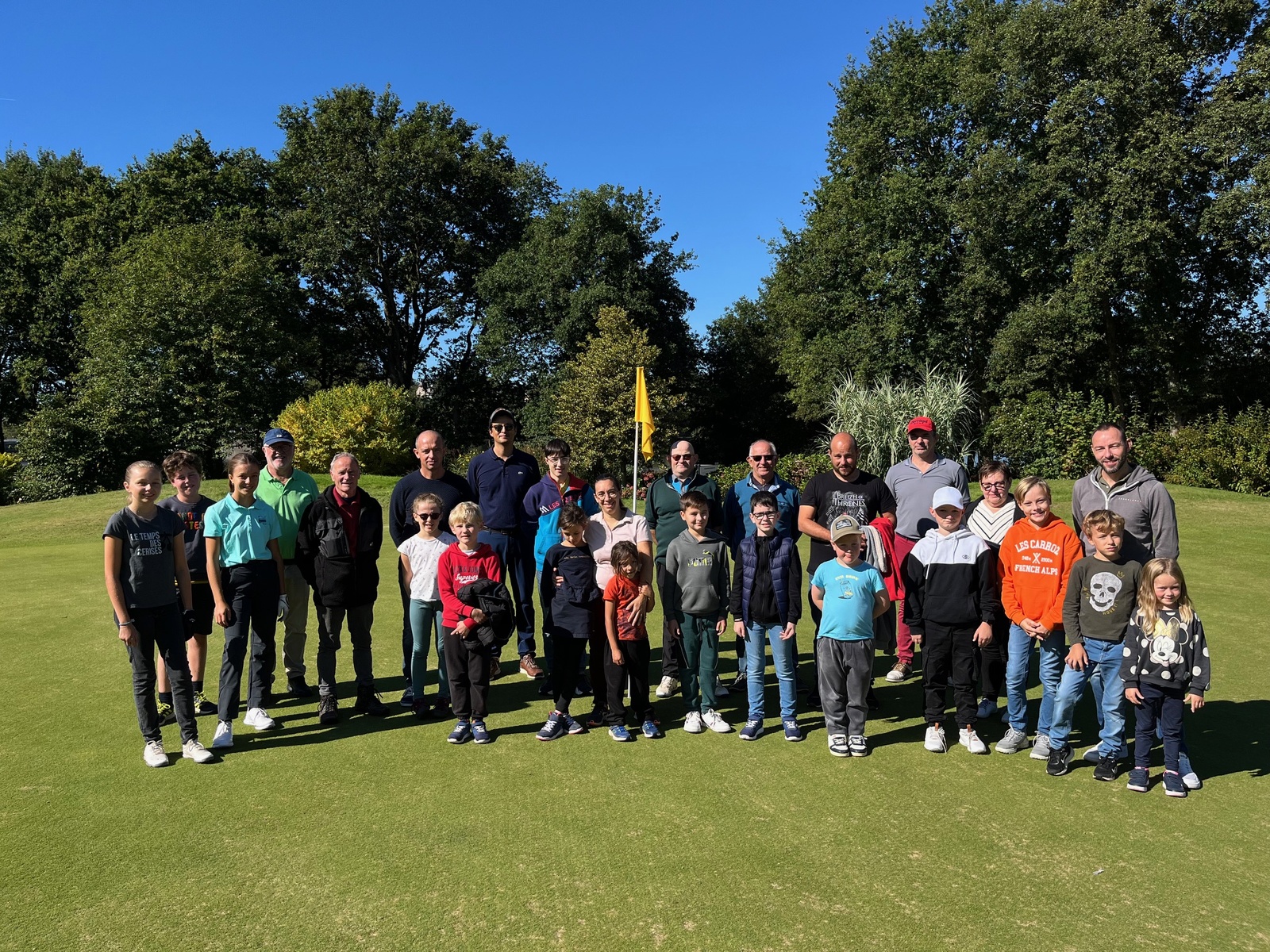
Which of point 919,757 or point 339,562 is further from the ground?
point 339,562

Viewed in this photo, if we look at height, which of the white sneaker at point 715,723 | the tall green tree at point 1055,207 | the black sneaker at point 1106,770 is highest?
the tall green tree at point 1055,207

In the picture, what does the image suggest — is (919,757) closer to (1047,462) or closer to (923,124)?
(1047,462)

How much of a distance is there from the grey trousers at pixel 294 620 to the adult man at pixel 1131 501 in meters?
5.31

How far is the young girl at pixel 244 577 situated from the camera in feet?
17.4

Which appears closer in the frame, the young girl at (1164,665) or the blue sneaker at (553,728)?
the young girl at (1164,665)

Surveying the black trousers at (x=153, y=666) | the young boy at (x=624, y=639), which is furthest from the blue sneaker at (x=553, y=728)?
the black trousers at (x=153, y=666)

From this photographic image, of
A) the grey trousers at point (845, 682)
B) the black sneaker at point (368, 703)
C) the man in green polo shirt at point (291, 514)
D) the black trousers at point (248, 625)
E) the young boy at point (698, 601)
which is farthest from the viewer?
the man in green polo shirt at point (291, 514)

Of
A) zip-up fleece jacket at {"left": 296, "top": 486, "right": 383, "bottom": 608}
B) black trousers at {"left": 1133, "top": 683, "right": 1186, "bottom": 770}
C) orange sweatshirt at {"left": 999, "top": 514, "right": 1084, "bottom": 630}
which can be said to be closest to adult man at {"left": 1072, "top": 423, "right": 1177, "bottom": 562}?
orange sweatshirt at {"left": 999, "top": 514, "right": 1084, "bottom": 630}

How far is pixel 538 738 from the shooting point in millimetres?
5258

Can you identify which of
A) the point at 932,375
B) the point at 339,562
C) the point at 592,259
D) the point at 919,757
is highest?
the point at 592,259

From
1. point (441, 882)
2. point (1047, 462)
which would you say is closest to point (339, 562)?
point (441, 882)

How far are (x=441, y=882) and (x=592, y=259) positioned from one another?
31247 mm

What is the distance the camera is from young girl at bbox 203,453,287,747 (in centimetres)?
529

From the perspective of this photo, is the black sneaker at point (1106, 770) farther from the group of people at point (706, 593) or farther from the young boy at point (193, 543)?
the young boy at point (193, 543)
